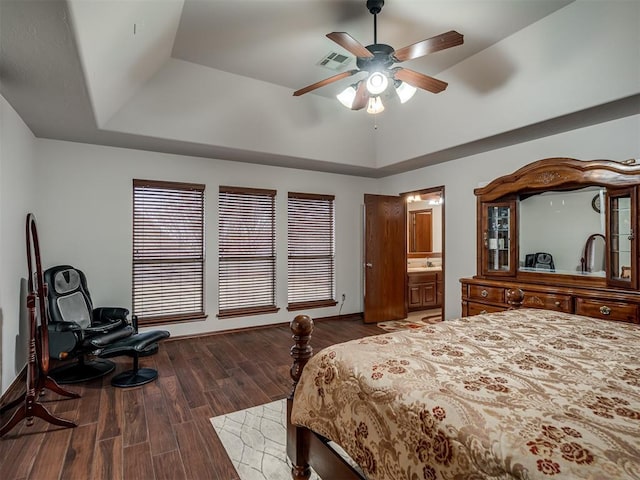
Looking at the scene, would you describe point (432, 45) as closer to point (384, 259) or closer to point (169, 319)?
point (384, 259)

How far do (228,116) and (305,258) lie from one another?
248cm

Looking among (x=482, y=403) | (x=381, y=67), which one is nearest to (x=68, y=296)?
(x=381, y=67)

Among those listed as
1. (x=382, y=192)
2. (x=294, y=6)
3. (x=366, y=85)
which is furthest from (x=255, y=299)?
(x=294, y=6)

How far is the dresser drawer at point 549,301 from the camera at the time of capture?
3.11 metres

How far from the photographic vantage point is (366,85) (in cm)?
299

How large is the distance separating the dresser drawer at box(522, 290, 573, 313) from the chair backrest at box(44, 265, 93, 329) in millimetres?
A: 4503

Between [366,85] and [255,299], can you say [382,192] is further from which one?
[366,85]

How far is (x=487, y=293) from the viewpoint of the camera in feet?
12.4

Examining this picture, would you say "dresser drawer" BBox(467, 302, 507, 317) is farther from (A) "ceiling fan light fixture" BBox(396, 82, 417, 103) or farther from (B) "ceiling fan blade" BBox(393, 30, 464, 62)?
(B) "ceiling fan blade" BBox(393, 30, 464, 62)

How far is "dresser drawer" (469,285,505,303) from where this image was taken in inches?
144

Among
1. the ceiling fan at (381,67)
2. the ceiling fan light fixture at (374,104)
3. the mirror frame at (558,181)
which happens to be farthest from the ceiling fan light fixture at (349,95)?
the mirror frame at (558,181)

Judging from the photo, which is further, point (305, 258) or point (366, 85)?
point (305, 258)

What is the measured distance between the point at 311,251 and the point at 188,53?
326 centimetres

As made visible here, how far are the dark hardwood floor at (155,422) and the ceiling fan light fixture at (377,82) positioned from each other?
111 inches
